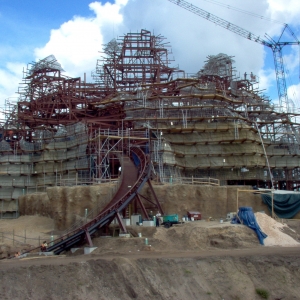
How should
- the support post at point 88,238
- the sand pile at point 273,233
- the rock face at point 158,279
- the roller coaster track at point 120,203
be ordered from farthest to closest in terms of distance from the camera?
the sand pile at point 273,233
the roller coaster track at point 120,203
the support post at point 88,238
the rock face at point 158,279

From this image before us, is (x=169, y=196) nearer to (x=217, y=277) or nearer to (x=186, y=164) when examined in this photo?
(x=186, y=164)

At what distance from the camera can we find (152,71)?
275ft

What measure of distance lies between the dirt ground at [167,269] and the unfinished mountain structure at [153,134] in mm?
17823

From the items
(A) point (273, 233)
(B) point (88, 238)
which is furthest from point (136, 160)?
(A) point (273, 233)

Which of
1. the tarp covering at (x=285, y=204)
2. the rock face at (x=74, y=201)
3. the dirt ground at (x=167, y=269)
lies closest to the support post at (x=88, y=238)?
the dirt ground at (x=167, y=269)

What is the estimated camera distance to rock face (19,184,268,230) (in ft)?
169

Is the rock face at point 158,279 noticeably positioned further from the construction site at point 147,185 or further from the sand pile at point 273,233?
the sand pile at point 273,233

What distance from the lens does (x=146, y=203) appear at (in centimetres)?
5303

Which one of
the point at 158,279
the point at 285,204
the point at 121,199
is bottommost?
the point at 158,279

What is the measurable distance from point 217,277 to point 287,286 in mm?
5142

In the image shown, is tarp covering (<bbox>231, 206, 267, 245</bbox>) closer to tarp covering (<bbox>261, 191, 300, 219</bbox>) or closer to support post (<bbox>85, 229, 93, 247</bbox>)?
tarp covering (<bbox>261, 191, 300, 219</bbox>)

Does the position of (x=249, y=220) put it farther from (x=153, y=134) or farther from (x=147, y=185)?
(x=153, y=134)

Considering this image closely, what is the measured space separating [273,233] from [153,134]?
25.2 m

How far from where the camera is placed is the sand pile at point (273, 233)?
45.6 meters
